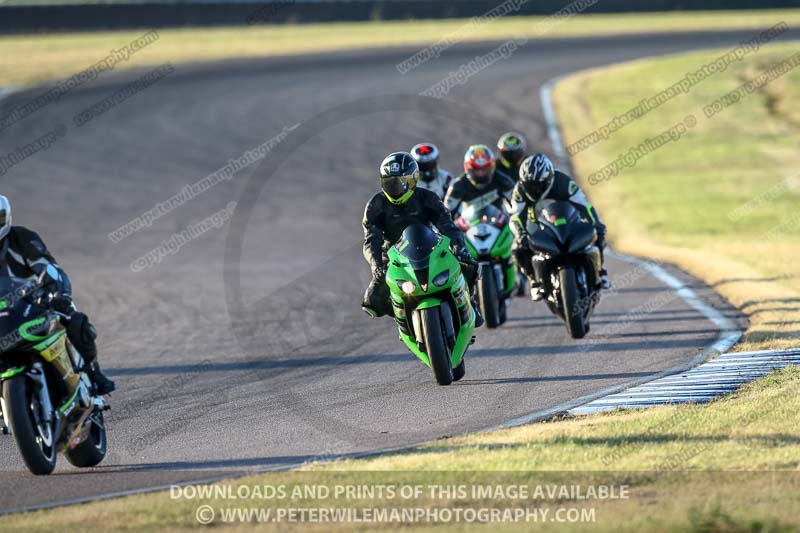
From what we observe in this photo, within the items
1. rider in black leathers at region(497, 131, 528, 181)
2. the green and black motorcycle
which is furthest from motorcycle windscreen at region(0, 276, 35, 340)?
rider in black leathers at region(497, 131, 528, 181)

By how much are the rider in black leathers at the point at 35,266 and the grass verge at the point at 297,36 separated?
26.2 meters

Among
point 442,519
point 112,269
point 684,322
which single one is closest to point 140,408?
point 442,519

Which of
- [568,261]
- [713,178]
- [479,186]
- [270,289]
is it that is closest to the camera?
[568,261]

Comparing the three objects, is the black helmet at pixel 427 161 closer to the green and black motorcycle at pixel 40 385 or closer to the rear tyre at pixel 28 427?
the green and black motorcycle at pixel 40 385

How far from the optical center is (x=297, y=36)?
45.4 metres

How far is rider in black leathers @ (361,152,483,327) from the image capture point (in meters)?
11.0

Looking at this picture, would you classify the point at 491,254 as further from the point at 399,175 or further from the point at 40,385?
the point at 40,385

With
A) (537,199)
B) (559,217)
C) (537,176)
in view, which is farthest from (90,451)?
(537,199)

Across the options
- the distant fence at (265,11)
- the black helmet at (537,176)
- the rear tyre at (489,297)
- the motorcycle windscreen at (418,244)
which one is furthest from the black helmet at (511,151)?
the distant fence at (265,11)

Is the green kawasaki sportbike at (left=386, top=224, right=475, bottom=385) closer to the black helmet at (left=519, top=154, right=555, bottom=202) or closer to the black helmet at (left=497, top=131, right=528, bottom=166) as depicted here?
the black helmet at (left=519, top=154, right=555, bottom=202)

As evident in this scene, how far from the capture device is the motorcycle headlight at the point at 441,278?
34.0 feet

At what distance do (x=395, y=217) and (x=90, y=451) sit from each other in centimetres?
389

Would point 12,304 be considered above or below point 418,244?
above

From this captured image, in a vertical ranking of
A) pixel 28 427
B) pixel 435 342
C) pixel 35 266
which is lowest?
pixel 435 342
